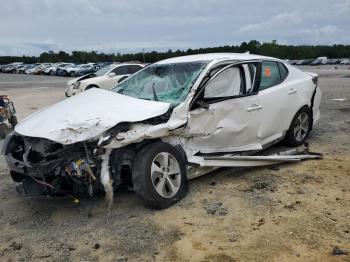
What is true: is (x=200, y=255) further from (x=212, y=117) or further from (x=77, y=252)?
(x=212, y=117)

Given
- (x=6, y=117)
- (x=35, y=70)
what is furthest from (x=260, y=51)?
(x=6, y=117)

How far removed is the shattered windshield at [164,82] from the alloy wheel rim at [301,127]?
2.05 meters

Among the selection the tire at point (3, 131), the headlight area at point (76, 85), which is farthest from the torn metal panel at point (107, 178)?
the headlight area at point (76, 85)

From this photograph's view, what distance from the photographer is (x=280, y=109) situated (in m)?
6.15

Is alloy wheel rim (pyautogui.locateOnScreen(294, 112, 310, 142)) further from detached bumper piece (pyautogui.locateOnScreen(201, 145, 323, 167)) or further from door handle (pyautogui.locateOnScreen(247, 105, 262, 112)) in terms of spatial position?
door handle (pyautogui.locateOnScreen(247, 105, 262, 112))

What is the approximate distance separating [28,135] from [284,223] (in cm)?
270

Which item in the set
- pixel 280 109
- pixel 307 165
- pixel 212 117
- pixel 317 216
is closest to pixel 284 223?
pixel 317 216

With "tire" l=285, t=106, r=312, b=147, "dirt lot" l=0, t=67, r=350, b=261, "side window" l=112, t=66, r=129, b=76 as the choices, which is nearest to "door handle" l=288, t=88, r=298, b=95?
"tire" l=285, t=106, r=312, b=147

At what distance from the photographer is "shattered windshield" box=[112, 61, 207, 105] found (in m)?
5.22

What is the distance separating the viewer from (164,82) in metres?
5.62

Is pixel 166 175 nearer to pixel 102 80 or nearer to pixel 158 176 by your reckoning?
pixel 158 176

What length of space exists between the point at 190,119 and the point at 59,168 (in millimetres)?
1553

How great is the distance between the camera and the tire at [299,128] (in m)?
6.58

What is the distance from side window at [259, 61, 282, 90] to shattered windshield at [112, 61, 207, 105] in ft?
3.24
